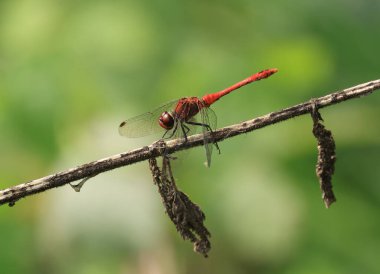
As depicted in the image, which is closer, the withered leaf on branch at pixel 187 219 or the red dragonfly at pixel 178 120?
the withered leaf on branch at pixel 187 219

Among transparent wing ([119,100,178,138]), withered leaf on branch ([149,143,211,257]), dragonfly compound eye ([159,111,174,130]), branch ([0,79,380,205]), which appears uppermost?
transparent wing ([119,100,178,138])

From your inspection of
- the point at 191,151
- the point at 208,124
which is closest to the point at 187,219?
the point at 208,124

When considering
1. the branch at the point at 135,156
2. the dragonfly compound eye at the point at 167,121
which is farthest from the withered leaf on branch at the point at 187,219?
the dragonfly compound eye at the point at 167,121

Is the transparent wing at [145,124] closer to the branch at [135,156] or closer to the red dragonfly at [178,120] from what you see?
the red dragonfly at [178,120]

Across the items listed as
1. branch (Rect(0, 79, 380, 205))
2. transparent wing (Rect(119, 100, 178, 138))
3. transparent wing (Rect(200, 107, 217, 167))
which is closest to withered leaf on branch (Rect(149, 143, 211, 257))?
branch (Rect(0, 79, 380, 205))

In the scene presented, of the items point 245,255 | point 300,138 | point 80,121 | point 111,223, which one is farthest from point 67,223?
point 300,138

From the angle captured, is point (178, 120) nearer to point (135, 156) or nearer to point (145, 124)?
point (145, 124)

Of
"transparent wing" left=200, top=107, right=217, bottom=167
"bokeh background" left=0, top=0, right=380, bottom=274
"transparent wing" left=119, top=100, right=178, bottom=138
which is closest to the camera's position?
"transparent wing" left=200, top=107, right=217, bottom=167

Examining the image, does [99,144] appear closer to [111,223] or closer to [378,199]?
[111,223]

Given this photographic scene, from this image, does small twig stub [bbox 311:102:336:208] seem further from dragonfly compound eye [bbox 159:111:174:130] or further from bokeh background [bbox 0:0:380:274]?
bokeh background [bbox 0:0:380:274]
